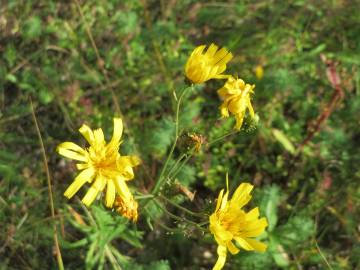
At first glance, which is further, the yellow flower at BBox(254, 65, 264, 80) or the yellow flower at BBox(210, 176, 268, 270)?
the yellow flower at BBox(254, 65, 264, 80)

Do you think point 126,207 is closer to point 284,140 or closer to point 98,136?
point 98,136

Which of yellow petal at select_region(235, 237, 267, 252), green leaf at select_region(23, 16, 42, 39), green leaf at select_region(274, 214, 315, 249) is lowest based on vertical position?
green leaf at select_region(274, 214, 315, 249)

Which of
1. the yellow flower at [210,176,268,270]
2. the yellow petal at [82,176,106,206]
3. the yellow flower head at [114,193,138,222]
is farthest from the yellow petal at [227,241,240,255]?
the yellow petal at [82,176,106,206]

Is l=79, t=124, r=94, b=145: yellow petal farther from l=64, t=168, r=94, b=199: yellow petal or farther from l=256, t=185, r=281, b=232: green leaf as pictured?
l=256, t=185, r=281, b=232: green leaf

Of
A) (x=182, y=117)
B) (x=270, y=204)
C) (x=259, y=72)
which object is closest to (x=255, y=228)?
(x=270, y=204)

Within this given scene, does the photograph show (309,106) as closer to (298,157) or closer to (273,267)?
(298,157)

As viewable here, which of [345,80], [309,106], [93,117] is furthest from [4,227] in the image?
[345,80]

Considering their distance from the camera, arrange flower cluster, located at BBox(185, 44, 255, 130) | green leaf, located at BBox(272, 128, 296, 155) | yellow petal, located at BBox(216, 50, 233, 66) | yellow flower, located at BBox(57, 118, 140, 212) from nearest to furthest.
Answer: yellow flower, located at BBox(57, 118, 140, 212) → flower cluster, located at BBox(185, 44, 255, 130) → yellow petal, located at BBox(216, 50, 233, 66) → green leaf, located at BBox(272, 128, 296, 155)

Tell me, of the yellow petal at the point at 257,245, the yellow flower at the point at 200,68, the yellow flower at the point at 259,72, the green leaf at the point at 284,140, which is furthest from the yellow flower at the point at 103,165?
the yellow flower at the point at 259,72

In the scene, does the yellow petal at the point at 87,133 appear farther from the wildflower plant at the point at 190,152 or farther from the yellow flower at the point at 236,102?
the yellow flower at the point at 236,102
